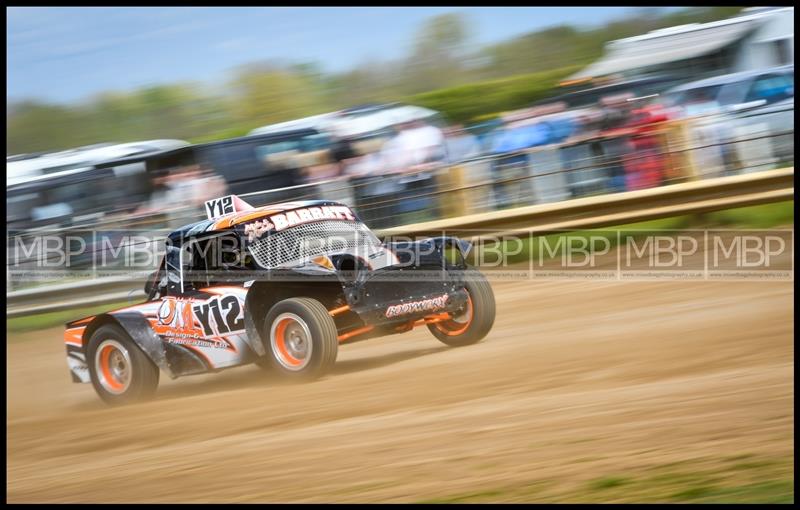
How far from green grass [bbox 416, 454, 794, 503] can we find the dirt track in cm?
6

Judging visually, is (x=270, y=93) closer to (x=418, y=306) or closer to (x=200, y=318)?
(x=200, y=318)

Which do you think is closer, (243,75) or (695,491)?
(695,491)

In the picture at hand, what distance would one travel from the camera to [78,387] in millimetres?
8977

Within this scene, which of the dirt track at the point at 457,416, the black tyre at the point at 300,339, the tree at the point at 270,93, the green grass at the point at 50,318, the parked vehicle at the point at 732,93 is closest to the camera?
the dirt track at the point at 457,416

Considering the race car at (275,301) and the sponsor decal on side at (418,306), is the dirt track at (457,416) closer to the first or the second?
the race car at (275,301)

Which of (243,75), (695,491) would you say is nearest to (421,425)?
(695,491)

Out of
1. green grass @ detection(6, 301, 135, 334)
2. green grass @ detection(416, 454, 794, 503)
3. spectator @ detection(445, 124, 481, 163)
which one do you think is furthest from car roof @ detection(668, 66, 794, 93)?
green grass @ detection(416, 454, 794, 503)

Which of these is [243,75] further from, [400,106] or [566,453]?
[566,453]

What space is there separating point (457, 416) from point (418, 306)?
120 centimetres

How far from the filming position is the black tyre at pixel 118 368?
7.75 metres

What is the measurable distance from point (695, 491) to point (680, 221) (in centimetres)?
658

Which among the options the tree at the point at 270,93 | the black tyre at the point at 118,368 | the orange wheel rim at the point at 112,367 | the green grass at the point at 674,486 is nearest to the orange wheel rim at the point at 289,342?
the black tyre at the point at 118,368

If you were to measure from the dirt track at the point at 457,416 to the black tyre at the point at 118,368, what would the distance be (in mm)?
204

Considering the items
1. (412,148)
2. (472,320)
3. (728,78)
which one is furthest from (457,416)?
(728,78)
